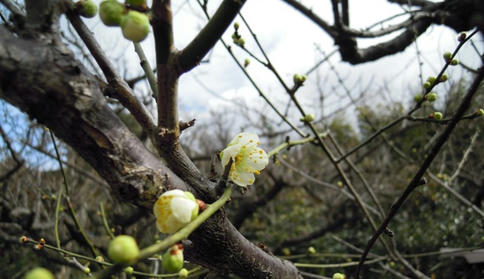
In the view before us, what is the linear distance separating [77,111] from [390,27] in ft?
10.1

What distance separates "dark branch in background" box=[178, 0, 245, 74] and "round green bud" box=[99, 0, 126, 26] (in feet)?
0.40

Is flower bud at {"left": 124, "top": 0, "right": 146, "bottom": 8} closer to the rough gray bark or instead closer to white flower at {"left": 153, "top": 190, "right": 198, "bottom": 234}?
the rough gray bark

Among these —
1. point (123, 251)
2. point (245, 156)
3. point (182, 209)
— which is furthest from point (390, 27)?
point (123, 251)

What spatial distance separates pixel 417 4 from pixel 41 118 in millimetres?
3826

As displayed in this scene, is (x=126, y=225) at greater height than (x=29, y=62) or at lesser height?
greater

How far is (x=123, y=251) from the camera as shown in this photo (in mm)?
404

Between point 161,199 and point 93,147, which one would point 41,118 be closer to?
point 93,147

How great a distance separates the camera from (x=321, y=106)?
17.4 ft

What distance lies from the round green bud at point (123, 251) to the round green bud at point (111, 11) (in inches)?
14.7

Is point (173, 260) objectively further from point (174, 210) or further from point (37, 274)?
point (37, 274)

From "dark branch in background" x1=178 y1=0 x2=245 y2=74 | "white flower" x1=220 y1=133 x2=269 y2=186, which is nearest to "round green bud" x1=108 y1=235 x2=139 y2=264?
"dark branch in background" x1=178 y1=0 x2=245 y2=74

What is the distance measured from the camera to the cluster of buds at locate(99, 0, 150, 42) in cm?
53

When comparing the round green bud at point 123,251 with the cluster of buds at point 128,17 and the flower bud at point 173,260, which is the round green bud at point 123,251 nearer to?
the flower bud at point 173,260

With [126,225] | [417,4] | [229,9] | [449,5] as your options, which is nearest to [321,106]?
[417,4]
